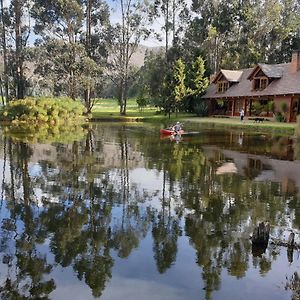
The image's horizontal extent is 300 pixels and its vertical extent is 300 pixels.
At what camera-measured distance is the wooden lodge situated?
37.2m

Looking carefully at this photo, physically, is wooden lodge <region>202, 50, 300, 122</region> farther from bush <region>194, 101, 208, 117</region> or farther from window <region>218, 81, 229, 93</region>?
bush <region>194, 101, 208, 117</region>

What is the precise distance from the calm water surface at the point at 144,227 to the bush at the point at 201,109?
102ft

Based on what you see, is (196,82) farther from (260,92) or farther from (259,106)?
(259,106)

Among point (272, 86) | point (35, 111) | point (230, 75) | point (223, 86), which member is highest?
point (230, 75)

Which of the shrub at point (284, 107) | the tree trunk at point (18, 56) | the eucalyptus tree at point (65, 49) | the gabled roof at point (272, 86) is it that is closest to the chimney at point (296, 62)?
the gabled roof at point (272, 86)

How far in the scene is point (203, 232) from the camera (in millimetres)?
8312

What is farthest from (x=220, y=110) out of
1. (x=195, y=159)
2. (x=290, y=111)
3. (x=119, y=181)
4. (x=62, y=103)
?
(x=119, y=181)

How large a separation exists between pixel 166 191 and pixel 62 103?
30.0 m

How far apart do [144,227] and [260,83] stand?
1435 inches

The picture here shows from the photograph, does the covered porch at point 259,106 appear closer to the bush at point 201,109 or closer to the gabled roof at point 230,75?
the bush at point 201,109

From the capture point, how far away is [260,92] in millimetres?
40844

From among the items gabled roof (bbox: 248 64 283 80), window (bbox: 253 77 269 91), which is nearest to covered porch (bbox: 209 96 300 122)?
window (bbox: 253 77 269 91)

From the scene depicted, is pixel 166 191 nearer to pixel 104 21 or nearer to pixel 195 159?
pixel 195 159

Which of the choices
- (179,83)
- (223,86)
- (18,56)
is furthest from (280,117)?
(18,56)
